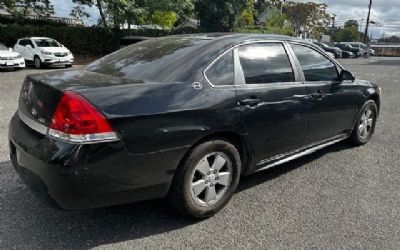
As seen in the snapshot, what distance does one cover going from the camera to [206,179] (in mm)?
3252

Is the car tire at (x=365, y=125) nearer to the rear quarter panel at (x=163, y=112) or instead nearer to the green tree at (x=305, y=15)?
the rear quarter panel at (x=163, y=112)

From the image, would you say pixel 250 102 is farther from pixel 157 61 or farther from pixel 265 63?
pixel 157 61

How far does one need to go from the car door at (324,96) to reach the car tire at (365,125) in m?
0.42

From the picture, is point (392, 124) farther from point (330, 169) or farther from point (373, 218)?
point (373, 218)

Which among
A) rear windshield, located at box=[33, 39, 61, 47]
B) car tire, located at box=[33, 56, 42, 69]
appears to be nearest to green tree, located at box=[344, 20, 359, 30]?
rear windshield, located at box=[33, 39, 61, 47]

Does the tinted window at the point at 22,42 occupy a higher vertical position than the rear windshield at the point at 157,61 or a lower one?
lower

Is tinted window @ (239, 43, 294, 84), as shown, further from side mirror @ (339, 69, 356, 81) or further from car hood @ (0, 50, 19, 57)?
car hood @ (0, 50, 19, 57)

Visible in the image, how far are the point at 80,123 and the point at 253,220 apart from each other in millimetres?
1692

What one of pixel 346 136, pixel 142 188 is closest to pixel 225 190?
pixel 142 188

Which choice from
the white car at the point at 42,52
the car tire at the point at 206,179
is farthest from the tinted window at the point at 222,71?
the white car at the point at 42,52

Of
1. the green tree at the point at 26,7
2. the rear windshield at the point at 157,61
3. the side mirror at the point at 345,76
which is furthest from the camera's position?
the green tree at the point at 26,7

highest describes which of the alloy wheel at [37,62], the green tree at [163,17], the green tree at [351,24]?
the green tree at [351,24]

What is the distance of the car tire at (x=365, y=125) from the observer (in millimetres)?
5297

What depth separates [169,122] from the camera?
2.87 m
